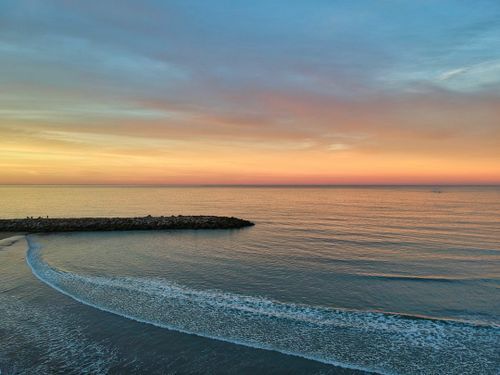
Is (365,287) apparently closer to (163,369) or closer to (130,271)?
(163,369)

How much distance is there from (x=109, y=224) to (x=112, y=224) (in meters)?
0.41

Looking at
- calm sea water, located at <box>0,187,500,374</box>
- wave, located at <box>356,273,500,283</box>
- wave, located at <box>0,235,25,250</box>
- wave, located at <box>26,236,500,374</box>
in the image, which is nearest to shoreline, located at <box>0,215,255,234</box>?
wave, located at <box>0,235,25,250</box>

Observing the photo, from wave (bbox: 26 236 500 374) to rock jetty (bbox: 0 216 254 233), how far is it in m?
24.8

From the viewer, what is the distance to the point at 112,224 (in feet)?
136

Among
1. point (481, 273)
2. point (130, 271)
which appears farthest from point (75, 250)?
point (481, 273)

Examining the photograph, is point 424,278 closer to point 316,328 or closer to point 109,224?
point 316,328

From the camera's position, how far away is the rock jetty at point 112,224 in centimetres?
3959

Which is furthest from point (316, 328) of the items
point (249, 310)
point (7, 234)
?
point (7, 234)

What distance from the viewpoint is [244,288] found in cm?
1691

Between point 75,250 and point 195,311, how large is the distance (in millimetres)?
18066

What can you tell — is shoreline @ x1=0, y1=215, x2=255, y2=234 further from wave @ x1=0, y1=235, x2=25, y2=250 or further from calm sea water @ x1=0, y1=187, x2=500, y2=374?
calm sea water @ x1=0, y1=187, x2=500, y2=374

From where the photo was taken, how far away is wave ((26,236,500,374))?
10.2 m

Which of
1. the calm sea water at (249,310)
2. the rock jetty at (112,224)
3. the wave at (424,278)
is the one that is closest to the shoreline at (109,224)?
the rock jetty at (112,224)

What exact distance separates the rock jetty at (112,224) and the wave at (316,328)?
24.8m
